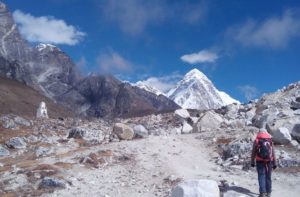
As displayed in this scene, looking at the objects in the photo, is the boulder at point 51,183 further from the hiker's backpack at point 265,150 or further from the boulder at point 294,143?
the boulder at point 294,143

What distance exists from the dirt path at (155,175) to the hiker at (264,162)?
103 cm

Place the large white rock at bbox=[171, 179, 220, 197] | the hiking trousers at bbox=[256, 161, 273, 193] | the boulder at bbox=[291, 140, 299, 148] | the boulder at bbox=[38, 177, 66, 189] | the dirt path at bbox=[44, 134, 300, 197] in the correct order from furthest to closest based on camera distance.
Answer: the boulder at bbox=[291, 140, 299, 148], the boulder at bbox=[38, 177, 66, 189], the dirt path at bbox=[44, 134, 300, 197], the hiking trousers at bbox=[256, 161, 273, 193], the large white rock at bbox=[171, 179, 220, 197]

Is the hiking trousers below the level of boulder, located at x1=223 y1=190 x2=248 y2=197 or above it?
above

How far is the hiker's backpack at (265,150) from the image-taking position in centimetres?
2103

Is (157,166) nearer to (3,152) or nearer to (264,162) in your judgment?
(264,162)

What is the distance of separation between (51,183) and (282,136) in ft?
55.6

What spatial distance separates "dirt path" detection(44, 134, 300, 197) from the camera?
25.0m

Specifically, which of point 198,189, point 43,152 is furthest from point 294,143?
point 43,152

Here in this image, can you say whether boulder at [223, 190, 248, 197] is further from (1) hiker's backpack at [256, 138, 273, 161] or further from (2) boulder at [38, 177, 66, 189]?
(2) boulder at [38, 177, 66, 189]

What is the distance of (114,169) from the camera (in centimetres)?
3209

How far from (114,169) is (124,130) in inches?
625

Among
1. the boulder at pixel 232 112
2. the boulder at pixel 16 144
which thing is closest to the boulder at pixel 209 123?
the boulder at pixel 232 112

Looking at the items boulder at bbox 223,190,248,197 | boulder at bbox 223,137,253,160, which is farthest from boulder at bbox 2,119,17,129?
boulder at bbox 223,190,248,197

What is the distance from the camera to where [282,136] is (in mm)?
35469
